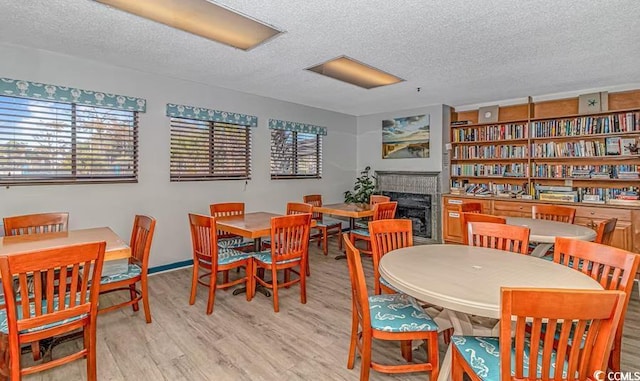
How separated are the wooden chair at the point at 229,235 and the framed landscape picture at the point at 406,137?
10.8 ft

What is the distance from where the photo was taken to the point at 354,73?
3.94m

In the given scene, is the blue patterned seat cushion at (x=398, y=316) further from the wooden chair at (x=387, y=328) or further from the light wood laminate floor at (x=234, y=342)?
the light wood laminate floor at (x=234, y=342)

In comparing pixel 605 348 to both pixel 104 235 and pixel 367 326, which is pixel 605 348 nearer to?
pixel 367 326

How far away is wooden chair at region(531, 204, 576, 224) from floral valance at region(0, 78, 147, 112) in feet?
15.4

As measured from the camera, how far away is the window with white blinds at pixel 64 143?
3104 millimetres

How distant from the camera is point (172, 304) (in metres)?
3.11

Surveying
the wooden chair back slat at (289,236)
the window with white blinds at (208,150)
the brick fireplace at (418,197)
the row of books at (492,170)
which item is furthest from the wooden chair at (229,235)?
the row of books at (492,170)

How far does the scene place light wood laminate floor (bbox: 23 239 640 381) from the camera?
2068 millimetres

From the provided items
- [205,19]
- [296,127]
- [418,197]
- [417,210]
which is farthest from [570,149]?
[205,19]

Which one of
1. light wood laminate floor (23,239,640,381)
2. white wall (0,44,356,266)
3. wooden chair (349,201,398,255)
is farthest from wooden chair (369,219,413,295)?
white wall (0,44,356,266)

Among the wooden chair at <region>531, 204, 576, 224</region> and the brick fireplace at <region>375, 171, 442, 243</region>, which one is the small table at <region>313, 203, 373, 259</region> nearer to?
the brick fireplace at <region>375, 171, 442, 243</region>

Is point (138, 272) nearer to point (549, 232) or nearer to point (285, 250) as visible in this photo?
point (285, 250)

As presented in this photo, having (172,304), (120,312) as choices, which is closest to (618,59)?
(172,304)

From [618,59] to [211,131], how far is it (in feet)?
15.4
